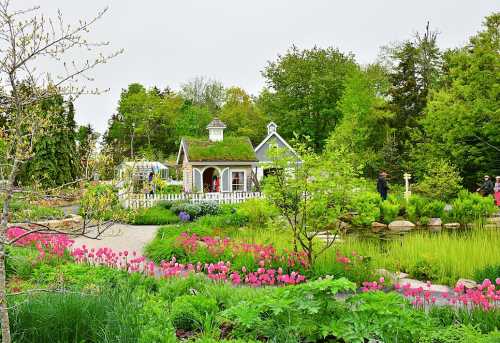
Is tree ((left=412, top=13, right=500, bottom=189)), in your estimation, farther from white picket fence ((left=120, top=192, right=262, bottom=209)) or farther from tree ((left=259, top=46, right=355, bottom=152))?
tree ((left=259, top=46, right=355, bottom=152))

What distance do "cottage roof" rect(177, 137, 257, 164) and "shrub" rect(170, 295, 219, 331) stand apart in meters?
19.4

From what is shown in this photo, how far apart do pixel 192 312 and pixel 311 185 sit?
381cm

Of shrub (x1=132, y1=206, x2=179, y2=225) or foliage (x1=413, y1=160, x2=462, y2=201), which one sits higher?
foliage (x1=413, y1=160, x2=462, y2=201)

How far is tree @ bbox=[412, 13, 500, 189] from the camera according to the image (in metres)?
24.1

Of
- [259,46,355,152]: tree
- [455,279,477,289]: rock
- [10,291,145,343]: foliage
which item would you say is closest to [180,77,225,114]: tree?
[259,46,355,152]: tree

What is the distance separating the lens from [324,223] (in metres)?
8.51

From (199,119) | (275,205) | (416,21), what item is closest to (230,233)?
(275,205)

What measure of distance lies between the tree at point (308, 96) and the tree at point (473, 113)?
14.7 m

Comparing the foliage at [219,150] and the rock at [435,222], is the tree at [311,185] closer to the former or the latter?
the rock at [435,222]

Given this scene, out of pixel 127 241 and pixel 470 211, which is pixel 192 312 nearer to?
pixel 127 241

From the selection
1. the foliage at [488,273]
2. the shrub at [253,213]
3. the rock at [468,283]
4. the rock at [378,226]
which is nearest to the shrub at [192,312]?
the rock at [468,283]

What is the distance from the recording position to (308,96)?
135ft

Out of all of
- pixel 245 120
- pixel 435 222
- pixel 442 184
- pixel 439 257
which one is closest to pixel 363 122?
pixel 245 120

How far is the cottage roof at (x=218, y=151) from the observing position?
976 inches
